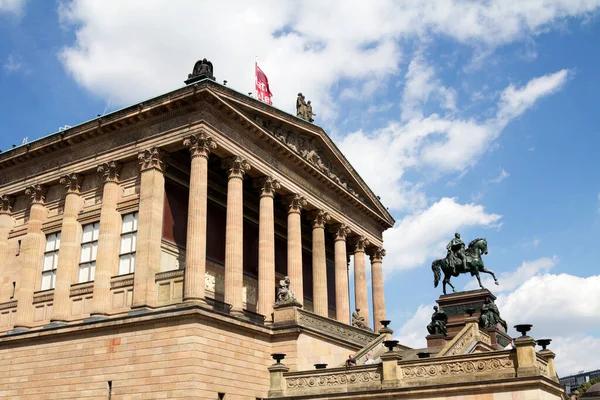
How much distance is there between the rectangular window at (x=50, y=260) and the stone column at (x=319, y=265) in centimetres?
1602

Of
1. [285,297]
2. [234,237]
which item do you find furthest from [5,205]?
[285,297]

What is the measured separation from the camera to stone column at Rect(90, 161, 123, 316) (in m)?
33.0

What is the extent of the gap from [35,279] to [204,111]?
14159 mm

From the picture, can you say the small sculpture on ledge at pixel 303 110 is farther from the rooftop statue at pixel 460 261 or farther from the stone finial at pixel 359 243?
the rooftop statue at pixel 460 261

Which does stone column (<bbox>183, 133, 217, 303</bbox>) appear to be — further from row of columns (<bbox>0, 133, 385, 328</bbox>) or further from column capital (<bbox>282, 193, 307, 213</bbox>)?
column capital (<bbox>282, 193, 307, 213</bbox>)

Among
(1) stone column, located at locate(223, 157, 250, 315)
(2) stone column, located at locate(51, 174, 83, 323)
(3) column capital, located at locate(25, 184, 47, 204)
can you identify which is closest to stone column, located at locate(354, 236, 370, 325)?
(1) stone column, located at locate(223, 157, 250, 315)

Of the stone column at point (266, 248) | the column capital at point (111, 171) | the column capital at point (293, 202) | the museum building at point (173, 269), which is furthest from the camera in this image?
the column capital at point (293, 202)

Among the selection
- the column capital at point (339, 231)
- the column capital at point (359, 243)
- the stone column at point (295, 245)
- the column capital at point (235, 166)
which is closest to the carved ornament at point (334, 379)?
the stone column at point (295, 245)

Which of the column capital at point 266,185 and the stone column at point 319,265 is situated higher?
the column capital at point 266,185

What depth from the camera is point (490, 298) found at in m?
35.7

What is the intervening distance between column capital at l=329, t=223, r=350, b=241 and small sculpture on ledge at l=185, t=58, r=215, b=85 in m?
16.0

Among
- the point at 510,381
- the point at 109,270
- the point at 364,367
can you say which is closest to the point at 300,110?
the point at 109,270

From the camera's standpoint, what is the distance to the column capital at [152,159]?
111ft

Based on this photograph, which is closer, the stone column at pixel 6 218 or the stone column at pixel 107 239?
the stone column at pixel 107 239
